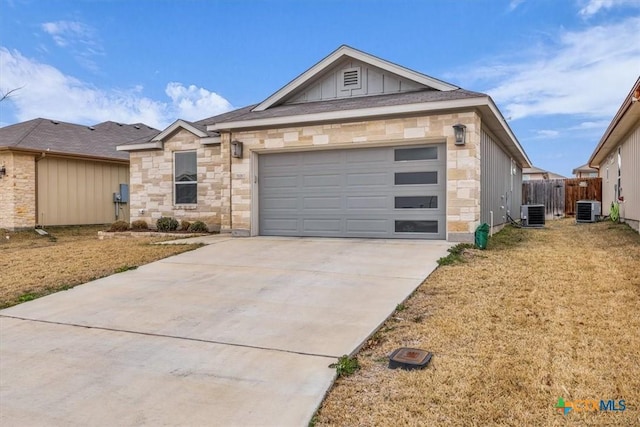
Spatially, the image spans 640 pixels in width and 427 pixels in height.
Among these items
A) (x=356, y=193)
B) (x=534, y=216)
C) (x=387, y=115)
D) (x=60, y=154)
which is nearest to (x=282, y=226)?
(x=356, y=193)

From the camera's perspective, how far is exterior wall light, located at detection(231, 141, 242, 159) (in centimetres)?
1070

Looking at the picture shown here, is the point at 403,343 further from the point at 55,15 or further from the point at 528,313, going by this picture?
the point at 55,15

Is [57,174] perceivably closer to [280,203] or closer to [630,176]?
[280,203]

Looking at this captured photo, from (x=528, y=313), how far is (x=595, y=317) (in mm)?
606

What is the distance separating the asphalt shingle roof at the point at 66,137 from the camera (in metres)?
15.7

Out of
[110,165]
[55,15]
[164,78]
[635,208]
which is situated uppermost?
[55,15]

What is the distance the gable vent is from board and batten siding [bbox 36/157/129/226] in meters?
11.3

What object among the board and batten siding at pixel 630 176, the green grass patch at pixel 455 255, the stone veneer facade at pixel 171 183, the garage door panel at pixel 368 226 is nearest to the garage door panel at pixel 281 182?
the garage door panel at pixel 368 226

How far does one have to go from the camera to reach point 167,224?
1288cm

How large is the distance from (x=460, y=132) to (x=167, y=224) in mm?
8609

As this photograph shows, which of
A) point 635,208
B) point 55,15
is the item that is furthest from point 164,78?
point 635,208

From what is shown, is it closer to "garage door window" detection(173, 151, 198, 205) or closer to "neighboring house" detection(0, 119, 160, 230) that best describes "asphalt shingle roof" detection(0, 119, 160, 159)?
"neighboring house" detection(0, 119, 160, 230)

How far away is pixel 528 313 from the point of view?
451cm

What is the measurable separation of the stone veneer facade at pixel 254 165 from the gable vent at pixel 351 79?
81.2 inches
